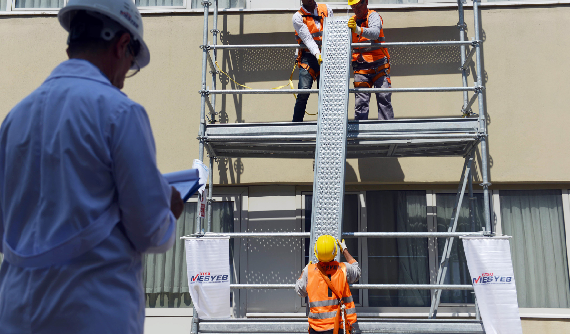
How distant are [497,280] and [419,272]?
1.50 meters

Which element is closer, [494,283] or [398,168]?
[494,283]

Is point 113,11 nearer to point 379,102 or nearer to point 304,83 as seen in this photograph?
point 304,83

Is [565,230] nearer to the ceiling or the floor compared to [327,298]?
nearer to the ceiling

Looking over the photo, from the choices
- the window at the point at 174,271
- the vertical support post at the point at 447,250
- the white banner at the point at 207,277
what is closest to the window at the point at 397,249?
the vertical support post at the point at 447,250

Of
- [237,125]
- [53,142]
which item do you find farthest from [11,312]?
[237,125]

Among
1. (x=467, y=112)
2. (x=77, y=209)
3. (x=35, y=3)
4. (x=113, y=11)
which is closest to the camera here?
(x=77, y=209)

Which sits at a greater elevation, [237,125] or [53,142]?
[237,125]

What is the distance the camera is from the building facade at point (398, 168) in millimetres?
6098

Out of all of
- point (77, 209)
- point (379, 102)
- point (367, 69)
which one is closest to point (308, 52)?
point (367, 69)

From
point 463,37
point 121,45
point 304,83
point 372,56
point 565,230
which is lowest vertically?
point 565,230

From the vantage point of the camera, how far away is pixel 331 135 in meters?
4.79

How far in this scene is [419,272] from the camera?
6.18 m

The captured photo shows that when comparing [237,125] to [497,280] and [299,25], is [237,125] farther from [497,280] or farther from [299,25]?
[497,280]

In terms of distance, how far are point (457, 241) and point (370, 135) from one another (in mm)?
2028
